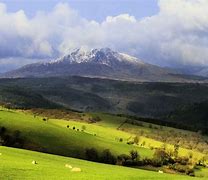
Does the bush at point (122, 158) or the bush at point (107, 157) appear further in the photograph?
the bush at point (122, 158)

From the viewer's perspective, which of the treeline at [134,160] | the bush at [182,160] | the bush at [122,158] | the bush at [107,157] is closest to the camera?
the treeline at [134,160]

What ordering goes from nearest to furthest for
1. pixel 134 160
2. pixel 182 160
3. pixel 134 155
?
pixel 134 160 < pixel 134 155 < pixel 182 160

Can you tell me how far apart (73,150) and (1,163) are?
3723 inches

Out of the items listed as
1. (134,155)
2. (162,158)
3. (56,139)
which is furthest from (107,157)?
(162,158)

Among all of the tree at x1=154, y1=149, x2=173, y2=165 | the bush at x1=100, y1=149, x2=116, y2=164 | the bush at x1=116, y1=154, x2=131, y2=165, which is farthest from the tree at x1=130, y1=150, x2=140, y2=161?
the bush at x1=100, y1=149, x2=116, y2=164

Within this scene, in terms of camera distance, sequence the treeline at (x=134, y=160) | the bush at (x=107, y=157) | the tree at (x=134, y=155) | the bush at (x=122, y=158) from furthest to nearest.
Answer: the tree at (x=134, y=155) → the bush at (x=122, y=158) → the bush at (x=107, y=157) → the treeline at (x=134, y=160)

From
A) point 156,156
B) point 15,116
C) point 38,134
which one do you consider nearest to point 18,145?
point 38,134

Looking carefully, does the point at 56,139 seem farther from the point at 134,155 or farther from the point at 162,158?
the point at 162,158

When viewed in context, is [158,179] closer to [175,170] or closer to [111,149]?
[175,170]

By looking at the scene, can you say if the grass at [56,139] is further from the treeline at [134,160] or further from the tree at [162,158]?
the tree at [162,158]

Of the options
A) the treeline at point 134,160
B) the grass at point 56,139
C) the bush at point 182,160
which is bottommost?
the bush at point 182,160

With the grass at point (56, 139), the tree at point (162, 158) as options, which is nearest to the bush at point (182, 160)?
the tree at point (162, 158)

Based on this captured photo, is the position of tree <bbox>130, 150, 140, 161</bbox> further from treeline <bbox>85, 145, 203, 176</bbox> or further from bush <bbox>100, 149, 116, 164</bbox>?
bush <bbox>100, 149, 116, 164</bbox>

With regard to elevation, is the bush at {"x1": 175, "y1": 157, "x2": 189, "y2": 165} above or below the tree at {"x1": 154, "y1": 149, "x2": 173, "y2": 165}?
below
